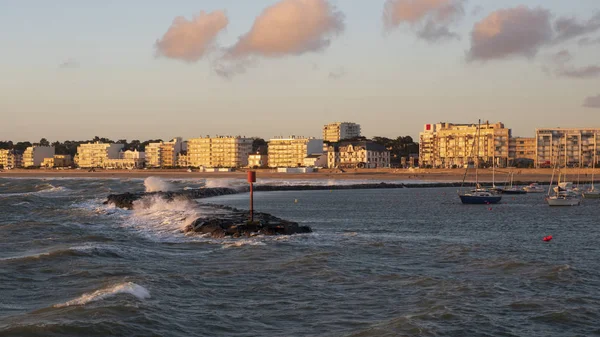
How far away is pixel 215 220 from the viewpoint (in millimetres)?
41062

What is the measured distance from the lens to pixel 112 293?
819 inches

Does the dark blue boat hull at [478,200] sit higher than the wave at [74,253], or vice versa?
the wave at [74,253]

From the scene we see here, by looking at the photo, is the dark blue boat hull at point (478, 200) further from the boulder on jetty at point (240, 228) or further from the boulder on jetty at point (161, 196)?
the boulder on jetty at point (240, 228)

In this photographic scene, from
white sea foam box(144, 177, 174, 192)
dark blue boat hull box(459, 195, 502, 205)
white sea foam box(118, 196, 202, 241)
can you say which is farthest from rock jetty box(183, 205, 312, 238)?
white sea foam box(144, 177, 174, 192)

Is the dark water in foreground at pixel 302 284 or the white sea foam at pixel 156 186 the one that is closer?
the dark water in foreground at pixel 302 284

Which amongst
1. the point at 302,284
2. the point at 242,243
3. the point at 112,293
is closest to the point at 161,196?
the point at 242,243

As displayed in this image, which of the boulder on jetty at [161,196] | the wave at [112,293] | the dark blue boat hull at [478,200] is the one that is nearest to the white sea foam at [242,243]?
the wave at [112,293]

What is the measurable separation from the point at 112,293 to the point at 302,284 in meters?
5.58

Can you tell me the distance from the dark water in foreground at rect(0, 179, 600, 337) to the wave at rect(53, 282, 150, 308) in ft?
0.16

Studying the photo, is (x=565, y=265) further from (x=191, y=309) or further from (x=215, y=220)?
(x=215, y=220)

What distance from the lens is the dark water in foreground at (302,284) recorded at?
17.7 meters

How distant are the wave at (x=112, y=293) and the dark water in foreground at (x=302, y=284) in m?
0.05

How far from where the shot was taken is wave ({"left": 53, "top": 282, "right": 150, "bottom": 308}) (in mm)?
19828

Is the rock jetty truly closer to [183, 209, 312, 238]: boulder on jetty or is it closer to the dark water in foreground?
[183, 209, 312, 238]: boulder on jetty
